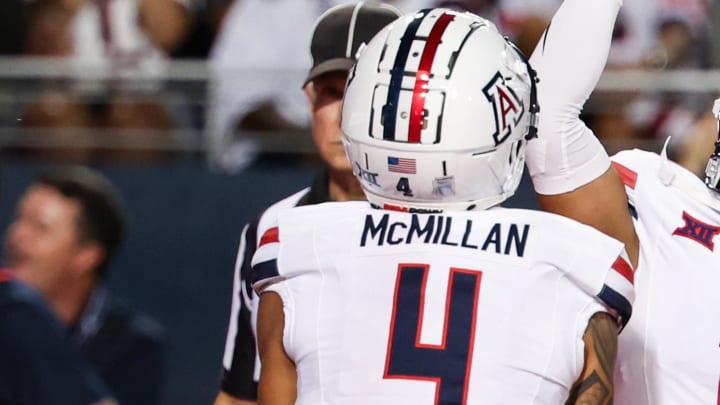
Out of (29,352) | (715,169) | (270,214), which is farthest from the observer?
(29,352)

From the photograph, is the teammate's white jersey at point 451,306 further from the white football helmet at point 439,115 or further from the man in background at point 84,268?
the man in background at point 84,268

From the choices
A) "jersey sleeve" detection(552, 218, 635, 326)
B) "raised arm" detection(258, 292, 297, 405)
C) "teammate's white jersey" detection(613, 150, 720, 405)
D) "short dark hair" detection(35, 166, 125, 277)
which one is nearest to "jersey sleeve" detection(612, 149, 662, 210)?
"teammate's white jersey" detection(613, 150, 720, 405)

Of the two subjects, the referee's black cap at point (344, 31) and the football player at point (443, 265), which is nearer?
the football player at point (443, 265)

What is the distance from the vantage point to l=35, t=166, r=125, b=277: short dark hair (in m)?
4.75

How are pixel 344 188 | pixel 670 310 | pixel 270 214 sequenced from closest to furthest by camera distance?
pixel 670 310 → pixel 270 214 → pixel 344 188

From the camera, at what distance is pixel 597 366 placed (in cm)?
179

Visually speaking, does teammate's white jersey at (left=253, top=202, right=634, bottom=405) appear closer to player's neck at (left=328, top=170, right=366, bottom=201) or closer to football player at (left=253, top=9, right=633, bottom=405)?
football player at (left=253, top=9, right=633, bottom=405)

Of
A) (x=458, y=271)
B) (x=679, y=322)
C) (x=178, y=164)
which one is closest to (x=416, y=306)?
(x=458, y=271)

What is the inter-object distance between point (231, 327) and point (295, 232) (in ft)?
2.69

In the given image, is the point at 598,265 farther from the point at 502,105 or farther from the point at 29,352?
the point at 29,352

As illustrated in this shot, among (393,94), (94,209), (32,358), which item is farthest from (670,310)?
(94,209)

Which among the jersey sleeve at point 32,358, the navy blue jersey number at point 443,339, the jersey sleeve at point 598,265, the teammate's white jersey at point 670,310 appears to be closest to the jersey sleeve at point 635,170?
the teammate's white jersey at point 670,310

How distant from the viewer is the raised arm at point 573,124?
1.93 metres

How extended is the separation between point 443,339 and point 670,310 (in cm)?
51
